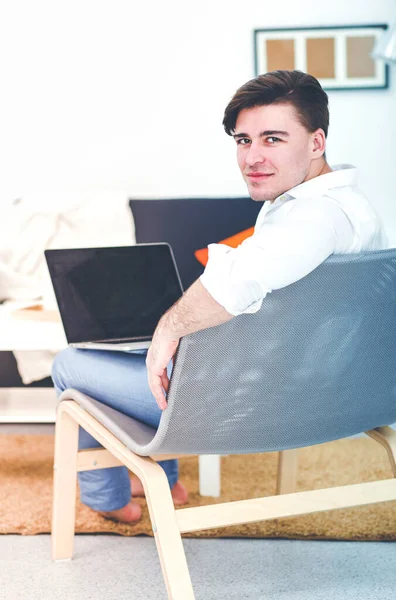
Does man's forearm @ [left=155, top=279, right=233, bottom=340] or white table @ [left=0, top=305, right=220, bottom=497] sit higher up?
man's forearm @ [left=155, top=279, right=233, bottom=340]

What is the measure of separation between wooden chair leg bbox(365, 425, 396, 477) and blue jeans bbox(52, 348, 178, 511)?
0.47 meters

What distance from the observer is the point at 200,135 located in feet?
12.8

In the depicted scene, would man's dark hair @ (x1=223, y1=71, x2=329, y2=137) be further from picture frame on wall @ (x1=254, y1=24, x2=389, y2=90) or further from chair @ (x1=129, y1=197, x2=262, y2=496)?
picture frame on wall @ (x1=254, y1=24, x2=389, y2=90)

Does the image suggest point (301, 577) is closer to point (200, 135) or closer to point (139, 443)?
point (139, 443)

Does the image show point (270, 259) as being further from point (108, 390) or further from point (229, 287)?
point (108, 390)

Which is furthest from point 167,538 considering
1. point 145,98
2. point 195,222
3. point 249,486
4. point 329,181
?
point 145,98

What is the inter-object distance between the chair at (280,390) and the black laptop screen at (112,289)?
606 mm

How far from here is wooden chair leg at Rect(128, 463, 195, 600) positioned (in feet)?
4.28

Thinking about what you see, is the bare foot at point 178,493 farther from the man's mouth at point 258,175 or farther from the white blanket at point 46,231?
the white blanket at point 46,231

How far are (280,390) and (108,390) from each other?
46 cm

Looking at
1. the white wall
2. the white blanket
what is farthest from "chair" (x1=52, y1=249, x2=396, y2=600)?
the white wall

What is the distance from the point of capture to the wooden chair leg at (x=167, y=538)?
1305mm

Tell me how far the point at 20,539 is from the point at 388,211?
256 cm

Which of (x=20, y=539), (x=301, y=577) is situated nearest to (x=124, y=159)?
(x=20, y=539)
